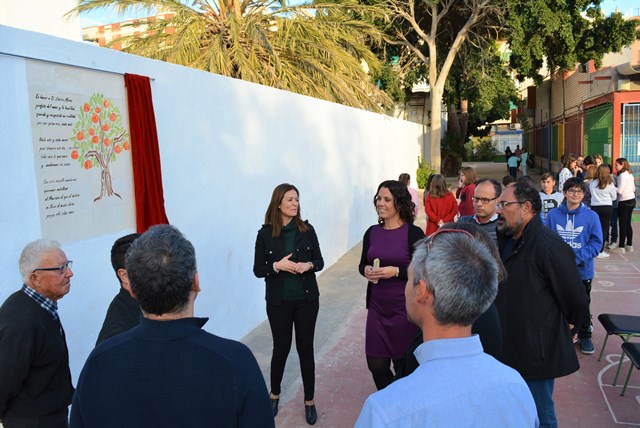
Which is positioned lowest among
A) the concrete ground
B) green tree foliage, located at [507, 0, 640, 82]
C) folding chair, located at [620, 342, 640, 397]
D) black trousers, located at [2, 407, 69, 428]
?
the concrete ground

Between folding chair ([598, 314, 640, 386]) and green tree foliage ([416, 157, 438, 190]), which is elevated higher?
green tree foliage ([416, 157, 438, 190])

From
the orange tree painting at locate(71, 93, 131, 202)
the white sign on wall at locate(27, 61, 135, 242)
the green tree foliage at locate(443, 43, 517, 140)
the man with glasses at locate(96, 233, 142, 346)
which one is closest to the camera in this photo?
the man with glasses at locate(96, 233, 142, 346)

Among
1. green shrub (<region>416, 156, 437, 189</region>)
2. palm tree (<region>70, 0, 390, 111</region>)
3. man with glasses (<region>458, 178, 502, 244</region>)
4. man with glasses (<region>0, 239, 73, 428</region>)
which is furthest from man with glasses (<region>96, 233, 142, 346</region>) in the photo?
green shrub (<region>416, 156, 437, 189</region>)

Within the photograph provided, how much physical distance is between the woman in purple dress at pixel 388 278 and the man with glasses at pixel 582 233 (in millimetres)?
2307

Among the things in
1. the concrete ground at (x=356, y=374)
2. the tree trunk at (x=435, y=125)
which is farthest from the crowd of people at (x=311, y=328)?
the tree trunk at (x=435, y=125)

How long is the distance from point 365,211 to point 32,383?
9.53 meters

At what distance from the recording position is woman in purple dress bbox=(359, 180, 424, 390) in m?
3.78

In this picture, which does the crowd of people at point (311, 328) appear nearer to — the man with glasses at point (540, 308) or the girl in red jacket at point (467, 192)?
the man with glasses at point (540, 308)

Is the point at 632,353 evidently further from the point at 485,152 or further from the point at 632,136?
the point at 485,152

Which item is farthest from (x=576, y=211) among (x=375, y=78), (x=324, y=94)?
(x=375, y=78)

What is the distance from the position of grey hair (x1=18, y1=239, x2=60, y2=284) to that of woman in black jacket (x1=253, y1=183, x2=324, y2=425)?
1755 mm

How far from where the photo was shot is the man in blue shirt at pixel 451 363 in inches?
53.1

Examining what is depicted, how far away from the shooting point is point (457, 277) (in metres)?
1.54

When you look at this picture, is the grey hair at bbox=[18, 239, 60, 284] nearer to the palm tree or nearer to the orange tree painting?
the orange tree painting
